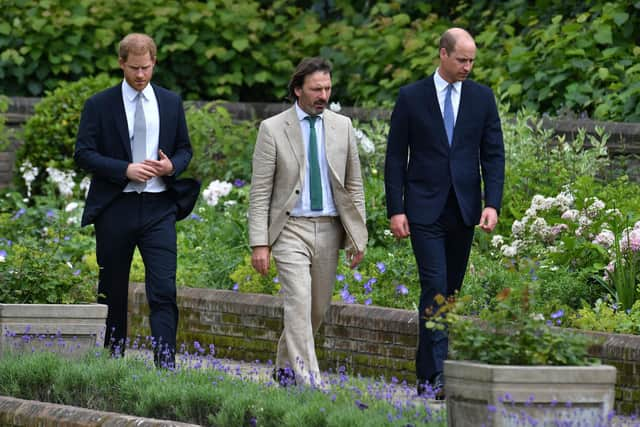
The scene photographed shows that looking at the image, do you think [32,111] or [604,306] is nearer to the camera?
[604,306]

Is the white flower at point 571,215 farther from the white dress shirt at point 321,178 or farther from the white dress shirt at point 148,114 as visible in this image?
the white dress shirt at point 148,114

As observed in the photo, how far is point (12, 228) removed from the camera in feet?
44.6

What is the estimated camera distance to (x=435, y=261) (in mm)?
8195

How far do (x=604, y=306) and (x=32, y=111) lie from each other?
9.16 meters

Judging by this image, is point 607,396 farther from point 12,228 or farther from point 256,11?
point 256,11

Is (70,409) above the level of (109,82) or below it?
below

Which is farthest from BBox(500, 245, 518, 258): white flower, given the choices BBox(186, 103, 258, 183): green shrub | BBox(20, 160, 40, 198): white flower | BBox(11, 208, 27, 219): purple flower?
BBox(20, 160, 40, 198): white flower

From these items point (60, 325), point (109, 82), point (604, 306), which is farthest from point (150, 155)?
point (109, 82)

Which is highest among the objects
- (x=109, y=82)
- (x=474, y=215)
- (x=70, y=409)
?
(x=109, y=82)

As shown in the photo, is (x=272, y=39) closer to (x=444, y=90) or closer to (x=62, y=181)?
(x=62, y=181)

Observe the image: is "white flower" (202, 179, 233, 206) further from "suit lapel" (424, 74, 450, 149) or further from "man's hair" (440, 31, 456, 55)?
"man's hair" (440, 31, 456, 55)

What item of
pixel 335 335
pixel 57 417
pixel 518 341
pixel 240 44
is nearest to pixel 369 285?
pixel 335 335

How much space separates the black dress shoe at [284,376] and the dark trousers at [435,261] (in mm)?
711

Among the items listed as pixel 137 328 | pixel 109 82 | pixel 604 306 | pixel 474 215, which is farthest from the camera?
pixel 109 82
